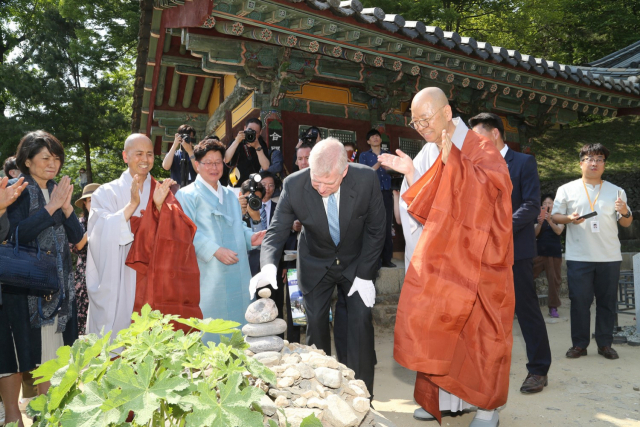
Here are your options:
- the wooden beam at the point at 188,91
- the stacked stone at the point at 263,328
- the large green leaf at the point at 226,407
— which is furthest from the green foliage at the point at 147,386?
the wooden beam at the point at 188,91

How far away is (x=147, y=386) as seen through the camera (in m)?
1.61

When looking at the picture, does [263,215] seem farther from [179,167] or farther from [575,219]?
[575,219]

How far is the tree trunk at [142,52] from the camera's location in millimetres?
6910

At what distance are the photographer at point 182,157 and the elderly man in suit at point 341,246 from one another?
2.55 m

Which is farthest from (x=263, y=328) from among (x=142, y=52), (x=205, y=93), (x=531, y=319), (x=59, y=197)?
(x=205, y=93)

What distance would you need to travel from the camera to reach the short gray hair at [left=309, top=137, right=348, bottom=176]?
319cm

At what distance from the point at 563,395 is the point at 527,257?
109 centimetres

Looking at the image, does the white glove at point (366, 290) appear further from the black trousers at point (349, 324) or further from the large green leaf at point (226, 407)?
the large green leaf at point (226, 407)

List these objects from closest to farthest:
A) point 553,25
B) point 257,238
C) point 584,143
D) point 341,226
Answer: point 341,226 < point 257,238 < point 584,143 < point 553,25

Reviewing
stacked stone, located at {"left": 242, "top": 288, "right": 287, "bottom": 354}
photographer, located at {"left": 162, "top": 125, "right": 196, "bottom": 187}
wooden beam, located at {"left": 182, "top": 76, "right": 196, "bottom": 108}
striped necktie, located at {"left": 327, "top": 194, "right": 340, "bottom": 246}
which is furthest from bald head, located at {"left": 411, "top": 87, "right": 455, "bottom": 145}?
wooden beam, located at {"left": 182, "top": 76, "right": 196, "bottom": 108}

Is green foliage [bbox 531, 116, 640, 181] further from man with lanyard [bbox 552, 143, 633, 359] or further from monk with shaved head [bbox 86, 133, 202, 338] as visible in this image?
monk with shaved head [bbox 86, 133, 202, 338]

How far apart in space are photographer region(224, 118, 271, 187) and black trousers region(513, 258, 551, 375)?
3297 millimetres

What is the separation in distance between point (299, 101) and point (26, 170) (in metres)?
4.34

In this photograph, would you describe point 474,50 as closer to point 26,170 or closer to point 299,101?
point 299,101
